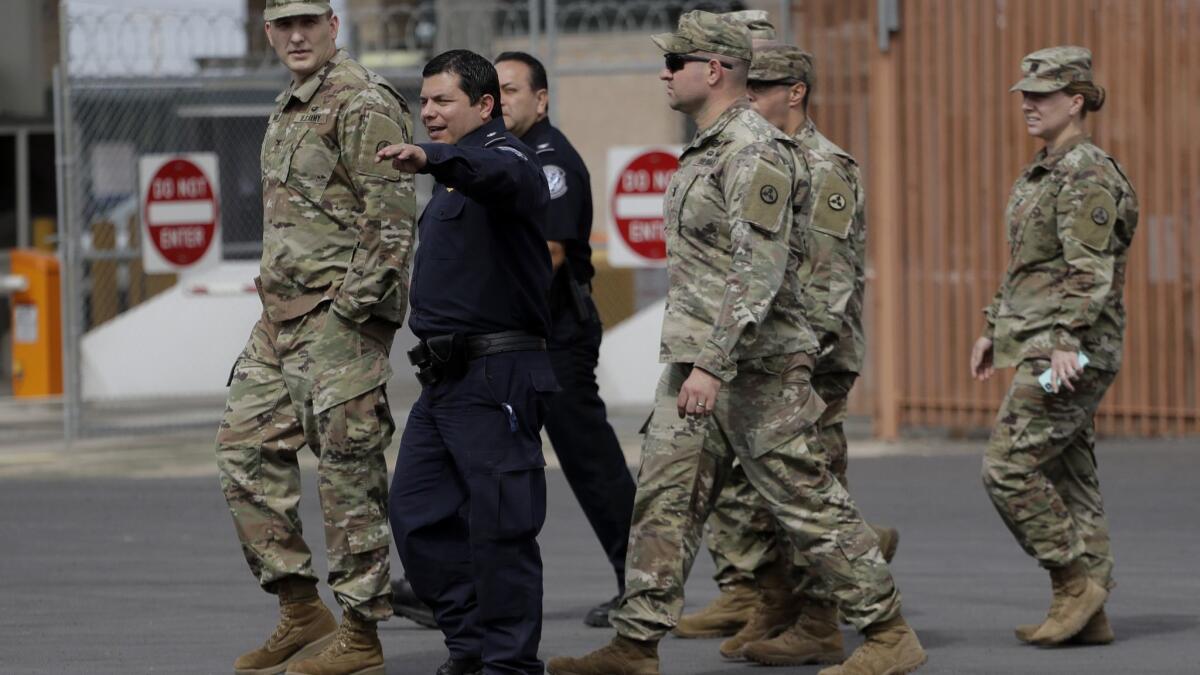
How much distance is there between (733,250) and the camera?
584 centimetres

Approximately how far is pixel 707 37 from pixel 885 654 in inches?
73.6

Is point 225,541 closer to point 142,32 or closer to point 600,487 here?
point 600,487

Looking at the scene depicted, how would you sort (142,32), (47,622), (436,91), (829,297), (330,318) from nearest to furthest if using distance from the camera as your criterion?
(436,91), (330,318), (829,297), (47,622), (142,32)

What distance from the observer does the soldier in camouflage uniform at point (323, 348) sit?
605 cm

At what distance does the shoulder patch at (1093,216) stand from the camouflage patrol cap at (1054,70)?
41cm

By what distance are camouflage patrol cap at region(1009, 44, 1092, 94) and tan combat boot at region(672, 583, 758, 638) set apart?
194 centimetres

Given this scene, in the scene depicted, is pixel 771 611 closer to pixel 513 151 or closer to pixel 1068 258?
pixel 1068 258

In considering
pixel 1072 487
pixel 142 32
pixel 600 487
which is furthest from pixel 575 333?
pixel 142 32

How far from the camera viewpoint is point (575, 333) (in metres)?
7.15

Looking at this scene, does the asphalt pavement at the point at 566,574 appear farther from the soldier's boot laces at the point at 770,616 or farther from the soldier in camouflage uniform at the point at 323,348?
the soldier in camouflage uniform at the point at 323,348

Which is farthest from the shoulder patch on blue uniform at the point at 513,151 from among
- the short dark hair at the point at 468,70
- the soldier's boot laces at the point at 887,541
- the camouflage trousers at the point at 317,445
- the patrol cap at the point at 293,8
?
the soldier's boot laces at the point at 887,541

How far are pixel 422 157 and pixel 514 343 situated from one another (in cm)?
79

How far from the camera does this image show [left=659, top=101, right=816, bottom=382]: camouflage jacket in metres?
5.79

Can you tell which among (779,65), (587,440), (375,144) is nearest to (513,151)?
(375,144)
